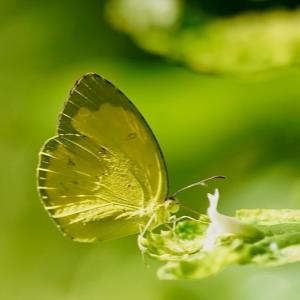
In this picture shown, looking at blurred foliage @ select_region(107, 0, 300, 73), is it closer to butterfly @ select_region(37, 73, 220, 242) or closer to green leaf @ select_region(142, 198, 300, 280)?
butterfly @ select_region(37, 73, 220, 242)

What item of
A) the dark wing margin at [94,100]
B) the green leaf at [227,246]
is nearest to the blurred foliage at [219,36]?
the dark wing margin at [94,100]

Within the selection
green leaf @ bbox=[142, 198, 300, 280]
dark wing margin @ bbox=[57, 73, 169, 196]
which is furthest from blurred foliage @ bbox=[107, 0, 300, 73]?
green leaf @ bbox=[142, 198, 300, 280]

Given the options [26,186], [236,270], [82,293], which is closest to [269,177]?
[236,270]

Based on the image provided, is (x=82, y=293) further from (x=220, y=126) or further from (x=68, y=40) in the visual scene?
(x=68, y=40)

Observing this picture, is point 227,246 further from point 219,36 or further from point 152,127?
point 152,127

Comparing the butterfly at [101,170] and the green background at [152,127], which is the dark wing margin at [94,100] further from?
the green background at [152,127]

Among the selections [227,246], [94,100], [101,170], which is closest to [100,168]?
[101,170]
